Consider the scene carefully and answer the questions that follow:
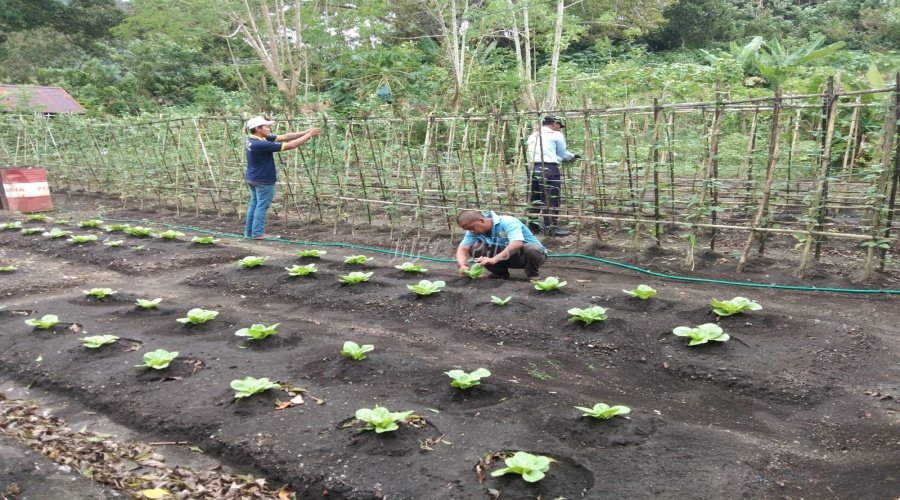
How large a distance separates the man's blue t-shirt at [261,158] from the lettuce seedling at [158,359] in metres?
4.09

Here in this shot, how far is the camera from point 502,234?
5613mm

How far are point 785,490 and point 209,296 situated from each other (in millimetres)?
4925

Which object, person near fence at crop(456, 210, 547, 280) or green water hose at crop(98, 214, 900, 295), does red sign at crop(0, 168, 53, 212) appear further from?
person near fence at crop(456, 210, 547, 280)

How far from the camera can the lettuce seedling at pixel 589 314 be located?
15.0 feet

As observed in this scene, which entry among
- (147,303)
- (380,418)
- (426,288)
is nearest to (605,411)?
(380,418)

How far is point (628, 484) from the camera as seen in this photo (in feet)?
9.02

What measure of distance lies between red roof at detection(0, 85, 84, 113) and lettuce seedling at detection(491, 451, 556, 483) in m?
15.8

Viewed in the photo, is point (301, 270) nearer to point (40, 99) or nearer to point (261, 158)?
point (261, 158)

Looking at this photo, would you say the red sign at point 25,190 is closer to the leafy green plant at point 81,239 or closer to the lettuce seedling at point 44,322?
the leafy green plant at point 81,239

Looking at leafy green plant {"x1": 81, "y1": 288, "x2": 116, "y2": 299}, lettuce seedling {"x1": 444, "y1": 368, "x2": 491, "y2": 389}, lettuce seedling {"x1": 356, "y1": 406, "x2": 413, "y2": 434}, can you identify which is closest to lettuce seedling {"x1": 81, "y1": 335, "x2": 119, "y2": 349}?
leafy green plant {"x1": 81, "y1": 288, "x2": 116, "y2": 299}

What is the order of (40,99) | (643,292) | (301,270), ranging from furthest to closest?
(40,99) → (301,270) → (643,292)

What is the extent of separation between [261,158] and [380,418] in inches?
226

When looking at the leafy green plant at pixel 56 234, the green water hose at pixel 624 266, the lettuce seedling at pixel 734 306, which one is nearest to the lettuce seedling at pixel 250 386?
the lettuce seedling at pixel 734 306

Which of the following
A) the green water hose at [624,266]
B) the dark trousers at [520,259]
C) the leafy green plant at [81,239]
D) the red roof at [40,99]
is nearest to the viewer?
the green water hose at [624,266]
